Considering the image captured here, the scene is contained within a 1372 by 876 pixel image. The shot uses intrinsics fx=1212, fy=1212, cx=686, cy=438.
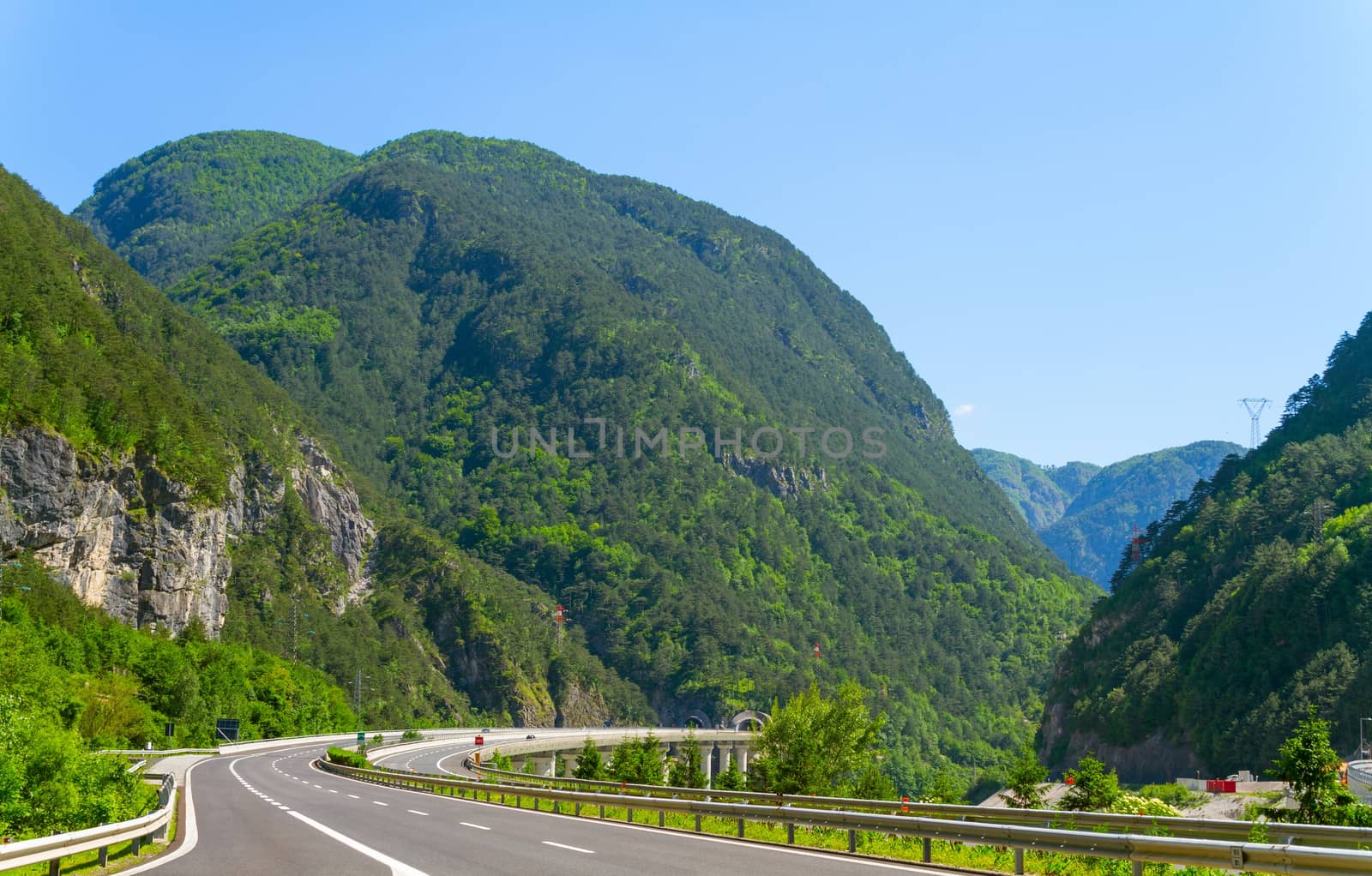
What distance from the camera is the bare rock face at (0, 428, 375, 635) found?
115250 mm

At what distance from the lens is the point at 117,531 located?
130250 mm

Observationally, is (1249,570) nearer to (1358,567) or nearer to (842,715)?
(1358,567)

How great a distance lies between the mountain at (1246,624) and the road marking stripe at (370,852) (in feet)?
311

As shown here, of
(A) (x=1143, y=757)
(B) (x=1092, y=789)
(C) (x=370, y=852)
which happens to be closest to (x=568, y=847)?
(C) (x=370, y=852)

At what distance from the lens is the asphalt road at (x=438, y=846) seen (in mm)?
17984

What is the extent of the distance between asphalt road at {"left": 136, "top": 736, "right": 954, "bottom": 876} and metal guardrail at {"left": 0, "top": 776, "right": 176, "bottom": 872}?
751 mm

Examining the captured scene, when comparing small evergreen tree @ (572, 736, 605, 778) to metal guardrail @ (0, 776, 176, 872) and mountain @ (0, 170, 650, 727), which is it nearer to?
metal guardrail @ (0, 776, 176, 872)

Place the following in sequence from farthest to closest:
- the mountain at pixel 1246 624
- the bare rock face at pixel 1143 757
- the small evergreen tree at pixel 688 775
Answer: the bare rock face at pixel 1143 757
the mountain at pixel 1246 624
the small evergreen tree at pixel 688 775

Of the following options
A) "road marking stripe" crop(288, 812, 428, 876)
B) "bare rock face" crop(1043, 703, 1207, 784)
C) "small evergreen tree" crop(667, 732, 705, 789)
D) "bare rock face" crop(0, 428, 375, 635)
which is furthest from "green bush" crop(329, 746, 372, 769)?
"bare rock face" crop(1043, 703, 1207, 784)

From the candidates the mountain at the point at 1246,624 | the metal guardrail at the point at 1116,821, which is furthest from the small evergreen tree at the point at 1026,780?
the mountain at the point at 1246,624

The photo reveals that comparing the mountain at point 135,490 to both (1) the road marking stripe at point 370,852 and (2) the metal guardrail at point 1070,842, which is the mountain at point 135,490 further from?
(2) the metal guardrail at point 1070,842

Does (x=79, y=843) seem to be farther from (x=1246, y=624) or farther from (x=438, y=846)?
(x=1246, y=624)

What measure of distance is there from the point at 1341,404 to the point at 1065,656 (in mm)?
58137

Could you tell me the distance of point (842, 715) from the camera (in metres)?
91.0
